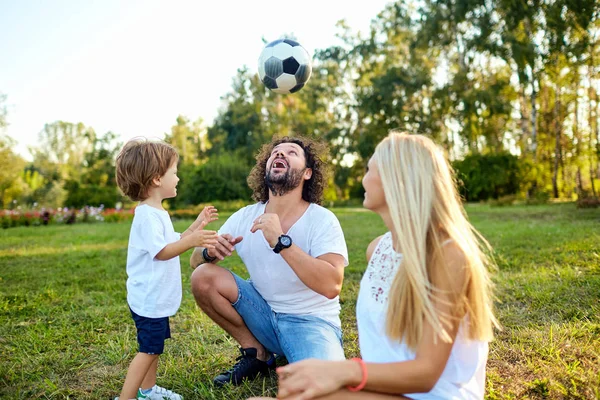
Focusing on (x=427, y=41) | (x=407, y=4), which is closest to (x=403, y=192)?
(x=427, y=41)

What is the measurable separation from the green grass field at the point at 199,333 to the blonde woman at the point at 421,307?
1.09 meters

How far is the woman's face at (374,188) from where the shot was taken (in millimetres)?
1716

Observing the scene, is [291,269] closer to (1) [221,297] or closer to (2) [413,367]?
(1) [221,297]

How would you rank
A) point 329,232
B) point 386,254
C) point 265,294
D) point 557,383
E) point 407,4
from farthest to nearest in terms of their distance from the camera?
1. point 407,4
2. point 265,294
3. point 329,232
4. point 557,383
5. point 386,254

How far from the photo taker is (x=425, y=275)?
1508 millimetres

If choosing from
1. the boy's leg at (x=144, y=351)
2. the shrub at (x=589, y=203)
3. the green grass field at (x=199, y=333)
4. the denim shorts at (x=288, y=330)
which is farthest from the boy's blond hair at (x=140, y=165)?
the shrub at (x=589, y=203)

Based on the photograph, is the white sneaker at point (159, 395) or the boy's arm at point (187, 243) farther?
the white sneaker at point (159, 395)

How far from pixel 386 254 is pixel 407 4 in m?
A: 27.1

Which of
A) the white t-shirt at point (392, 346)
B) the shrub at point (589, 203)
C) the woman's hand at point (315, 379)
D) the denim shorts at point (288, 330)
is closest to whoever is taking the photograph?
the woman's hand at point (315, 379)

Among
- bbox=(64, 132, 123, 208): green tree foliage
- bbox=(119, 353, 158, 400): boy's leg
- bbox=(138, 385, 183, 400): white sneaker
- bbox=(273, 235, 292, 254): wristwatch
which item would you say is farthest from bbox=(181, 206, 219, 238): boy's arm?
bbox=(64, 132, 123, 208): green tree foliage

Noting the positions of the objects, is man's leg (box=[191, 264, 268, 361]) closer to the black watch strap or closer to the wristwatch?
the black watch strap

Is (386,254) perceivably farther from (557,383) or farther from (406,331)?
(557,383)

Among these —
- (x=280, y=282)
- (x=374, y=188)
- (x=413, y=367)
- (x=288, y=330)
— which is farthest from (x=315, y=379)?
(x=280, y=282)

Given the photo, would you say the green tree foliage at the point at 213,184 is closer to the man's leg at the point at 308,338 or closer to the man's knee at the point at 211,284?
the man's knee at the point at 211,284
